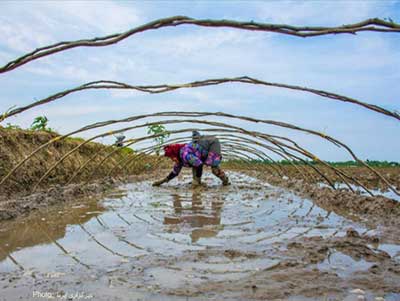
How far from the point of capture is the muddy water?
2762 millimetres

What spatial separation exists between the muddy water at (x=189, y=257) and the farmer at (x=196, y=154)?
5120 mm

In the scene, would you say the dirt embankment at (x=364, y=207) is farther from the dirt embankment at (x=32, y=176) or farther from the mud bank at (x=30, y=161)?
the mud bank at (x=30, y=161)

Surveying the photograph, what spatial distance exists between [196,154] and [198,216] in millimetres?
5581

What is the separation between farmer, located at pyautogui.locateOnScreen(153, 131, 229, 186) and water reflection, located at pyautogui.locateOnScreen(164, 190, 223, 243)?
124 inches

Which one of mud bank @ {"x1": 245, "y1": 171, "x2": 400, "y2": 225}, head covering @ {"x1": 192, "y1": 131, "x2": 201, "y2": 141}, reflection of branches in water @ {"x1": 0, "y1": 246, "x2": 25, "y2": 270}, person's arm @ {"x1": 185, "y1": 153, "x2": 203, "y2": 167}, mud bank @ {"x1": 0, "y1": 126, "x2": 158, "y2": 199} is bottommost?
reflection of branches in water @ {"x1": 0, "y1": 246, "x2": 25, "y2": 270}

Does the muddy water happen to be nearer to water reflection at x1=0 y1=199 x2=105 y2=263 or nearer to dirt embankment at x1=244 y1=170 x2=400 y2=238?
water reflection at x1=0 y1=199 x2=105 y2=263

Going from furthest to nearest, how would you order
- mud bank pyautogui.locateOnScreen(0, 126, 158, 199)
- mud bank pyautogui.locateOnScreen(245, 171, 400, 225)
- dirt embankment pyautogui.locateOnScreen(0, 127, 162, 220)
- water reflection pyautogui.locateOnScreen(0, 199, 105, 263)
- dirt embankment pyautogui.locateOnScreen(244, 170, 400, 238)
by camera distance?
1. mud bank pyautogui.locateOnScreen(0, 126, 158, 199)
2. dirt embankment pyautogui.locateOnScreen(0, 127, 162, 220)
3. mud bank pyautogui.locateOnScreen(245, 171, 400, 225)
4. dirt embankment pyautogui.locateOnScreen(244, 170, 400, 238)
5. water reflection pyautogui.locateOnScreen(0, 199, 105, 263)

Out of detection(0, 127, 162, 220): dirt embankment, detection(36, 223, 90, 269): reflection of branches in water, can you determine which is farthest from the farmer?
detection(36, 223, 90, 269): reflection of branches in water

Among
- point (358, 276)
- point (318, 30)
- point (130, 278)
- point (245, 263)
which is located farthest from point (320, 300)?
point (318, 30)

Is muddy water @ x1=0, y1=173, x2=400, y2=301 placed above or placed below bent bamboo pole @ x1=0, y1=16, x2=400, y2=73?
below

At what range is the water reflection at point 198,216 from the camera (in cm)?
497

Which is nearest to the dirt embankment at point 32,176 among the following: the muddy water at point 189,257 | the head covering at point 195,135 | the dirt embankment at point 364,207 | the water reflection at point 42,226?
the water reflection at point 42,226

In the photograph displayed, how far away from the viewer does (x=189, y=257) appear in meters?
3.65

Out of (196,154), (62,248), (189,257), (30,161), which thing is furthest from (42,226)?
(196,154)
